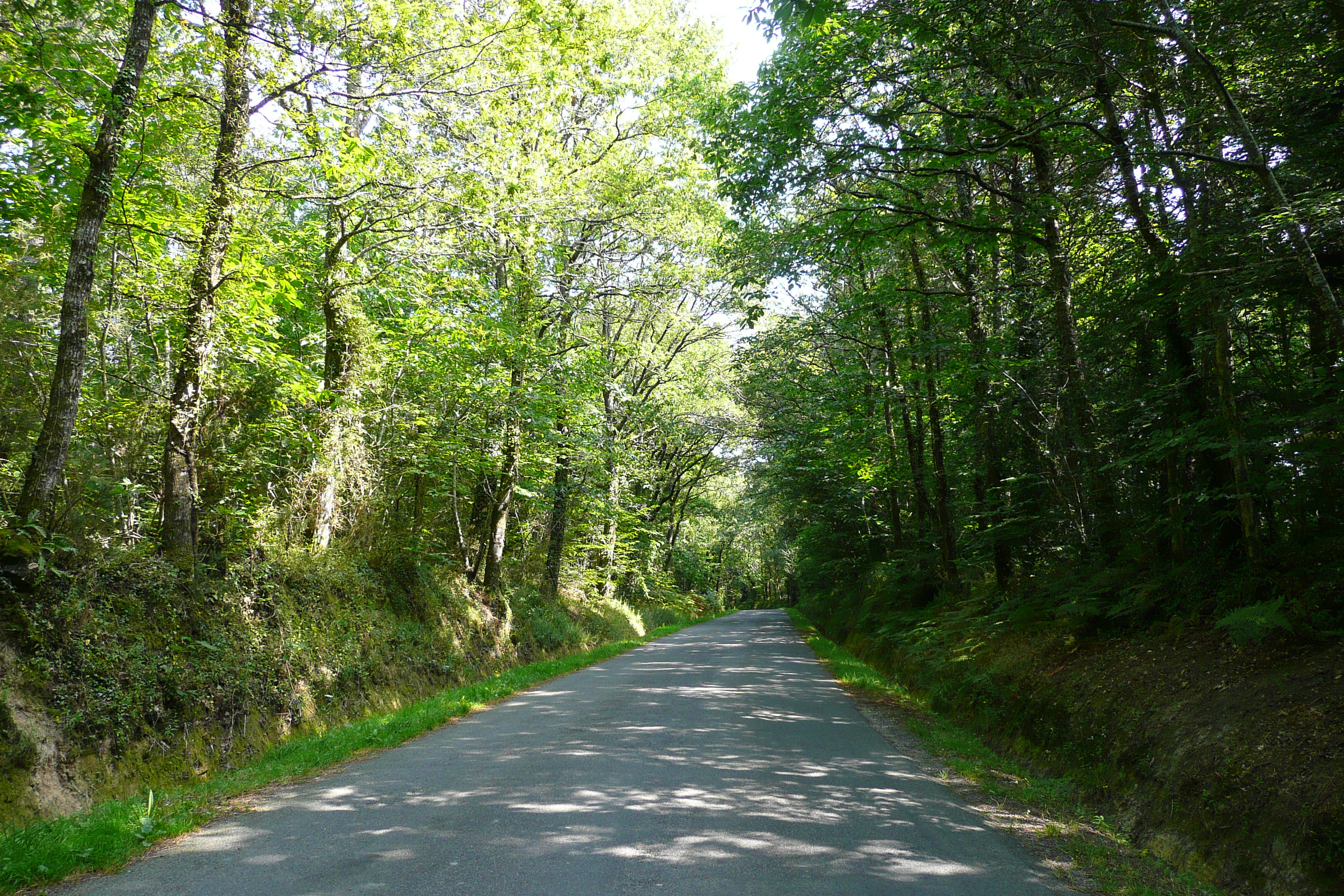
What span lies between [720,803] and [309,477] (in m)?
7.95

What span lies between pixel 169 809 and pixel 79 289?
14.8 feet

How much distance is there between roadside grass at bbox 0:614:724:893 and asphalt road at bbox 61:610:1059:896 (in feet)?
0.70

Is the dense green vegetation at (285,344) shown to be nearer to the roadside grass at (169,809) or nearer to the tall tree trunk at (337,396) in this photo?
the tall tree trunk at (337,396)

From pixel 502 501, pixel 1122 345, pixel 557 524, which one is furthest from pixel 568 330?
pixel 1122 345

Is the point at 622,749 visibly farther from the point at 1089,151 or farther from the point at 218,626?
the point at 1089,151

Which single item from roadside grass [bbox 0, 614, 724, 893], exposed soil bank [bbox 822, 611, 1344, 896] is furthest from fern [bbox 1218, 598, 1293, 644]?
roadside grass [bbox 0, 614, 724, 893]

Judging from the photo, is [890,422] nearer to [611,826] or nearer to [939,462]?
[939,462]

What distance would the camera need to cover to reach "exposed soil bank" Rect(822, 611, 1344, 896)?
371 centimetres

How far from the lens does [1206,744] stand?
4598 mm

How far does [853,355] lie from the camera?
17688 mm

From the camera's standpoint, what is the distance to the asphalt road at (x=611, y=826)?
379 centimetres

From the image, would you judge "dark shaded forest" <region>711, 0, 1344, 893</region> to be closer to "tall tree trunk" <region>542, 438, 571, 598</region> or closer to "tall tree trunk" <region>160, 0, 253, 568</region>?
"tall tree trunk" <region>160, 0, 253, 568</region>

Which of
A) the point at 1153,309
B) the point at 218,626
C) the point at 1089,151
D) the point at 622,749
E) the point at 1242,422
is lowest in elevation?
the point at 622,749

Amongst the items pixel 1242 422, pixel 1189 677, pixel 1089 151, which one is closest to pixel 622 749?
pixel 1189 677
